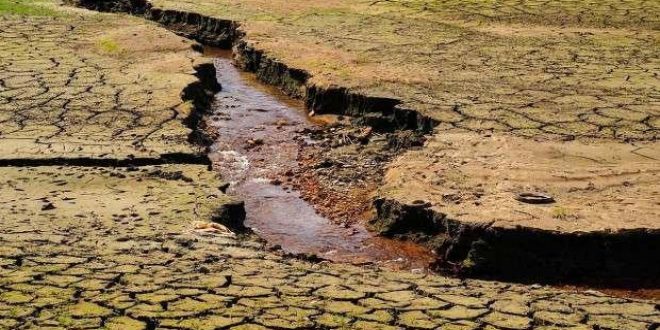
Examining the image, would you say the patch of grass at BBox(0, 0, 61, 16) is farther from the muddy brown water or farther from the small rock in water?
the small rock in water

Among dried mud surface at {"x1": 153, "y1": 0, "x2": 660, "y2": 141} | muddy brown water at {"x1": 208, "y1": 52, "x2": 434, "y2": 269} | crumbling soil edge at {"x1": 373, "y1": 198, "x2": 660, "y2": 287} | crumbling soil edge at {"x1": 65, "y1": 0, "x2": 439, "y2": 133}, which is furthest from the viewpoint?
crumbling soil edge at {"x1": 65, "y1": 0, "x2": 439, "y2": 133}

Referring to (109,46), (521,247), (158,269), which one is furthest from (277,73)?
(158,269)

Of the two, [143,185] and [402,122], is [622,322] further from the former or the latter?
[402,122]

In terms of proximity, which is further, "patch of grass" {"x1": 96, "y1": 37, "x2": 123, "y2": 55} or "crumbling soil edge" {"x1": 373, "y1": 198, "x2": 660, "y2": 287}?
"patch of grass" {"x1": 96, "y1": 37, "x2": 123, "y2": 55}

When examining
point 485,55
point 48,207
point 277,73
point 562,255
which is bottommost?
point 48,207

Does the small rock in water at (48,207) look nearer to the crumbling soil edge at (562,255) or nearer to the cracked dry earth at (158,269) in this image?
the cracked dry earth at (158,269)

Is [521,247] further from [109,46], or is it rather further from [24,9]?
[24,9]

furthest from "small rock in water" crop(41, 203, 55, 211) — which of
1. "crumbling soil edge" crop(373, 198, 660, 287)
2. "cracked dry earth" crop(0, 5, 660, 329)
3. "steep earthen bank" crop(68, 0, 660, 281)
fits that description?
"crumbling soil edge" crop(373, 198, 660, 287)
